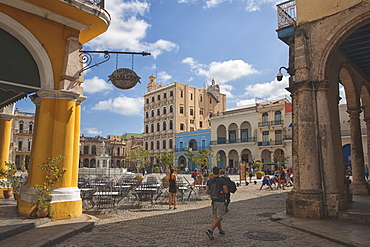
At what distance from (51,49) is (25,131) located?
195 feet

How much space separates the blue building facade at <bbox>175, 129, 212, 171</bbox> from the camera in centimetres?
4809

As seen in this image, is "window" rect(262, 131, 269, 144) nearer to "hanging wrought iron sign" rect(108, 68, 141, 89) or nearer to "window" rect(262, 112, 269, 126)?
"window" rect(262, 112, 269, 126)

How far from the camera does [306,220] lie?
726 cm

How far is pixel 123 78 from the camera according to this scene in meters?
8.34

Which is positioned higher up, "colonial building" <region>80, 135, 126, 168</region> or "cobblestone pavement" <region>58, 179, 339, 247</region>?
"colonial building" <region>80, 135, 126, 168</region>

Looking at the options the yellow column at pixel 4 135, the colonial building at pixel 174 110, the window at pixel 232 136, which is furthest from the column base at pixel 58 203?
the colonial building at pixel 174 110

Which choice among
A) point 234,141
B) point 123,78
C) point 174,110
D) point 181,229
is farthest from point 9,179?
point 174,110

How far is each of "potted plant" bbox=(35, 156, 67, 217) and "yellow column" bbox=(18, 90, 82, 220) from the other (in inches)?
5.6

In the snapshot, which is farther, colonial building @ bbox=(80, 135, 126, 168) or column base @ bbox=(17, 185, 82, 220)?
colonial building @ bbox=(80, 135, 126, 168)

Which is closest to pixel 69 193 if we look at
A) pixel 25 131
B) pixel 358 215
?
pixel 358 215

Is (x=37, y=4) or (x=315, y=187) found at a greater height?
(x=37, y=4)

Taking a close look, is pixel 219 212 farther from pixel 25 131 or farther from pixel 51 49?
pixel 25 131

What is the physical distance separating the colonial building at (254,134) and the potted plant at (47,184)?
3211cm

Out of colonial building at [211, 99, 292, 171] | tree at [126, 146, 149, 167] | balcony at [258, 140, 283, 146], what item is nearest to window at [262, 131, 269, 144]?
colonial building at [211, 99, 292, 171]
